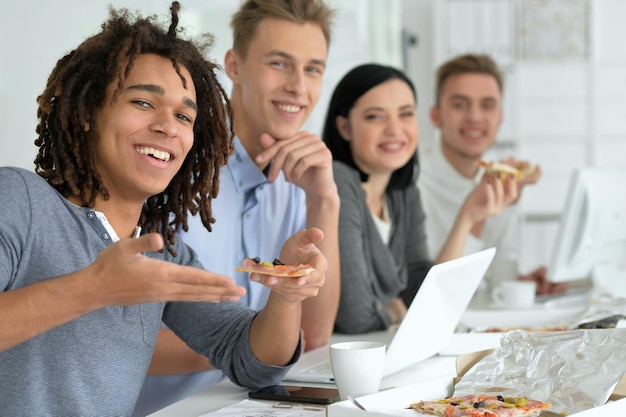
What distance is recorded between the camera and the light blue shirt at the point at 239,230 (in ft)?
5.90

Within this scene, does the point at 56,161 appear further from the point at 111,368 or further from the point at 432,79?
the point at 432,79

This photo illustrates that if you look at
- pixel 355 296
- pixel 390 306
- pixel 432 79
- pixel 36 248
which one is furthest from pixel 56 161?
pixel 432 79

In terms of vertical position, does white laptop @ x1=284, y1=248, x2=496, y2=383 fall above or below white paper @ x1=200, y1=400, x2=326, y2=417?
above

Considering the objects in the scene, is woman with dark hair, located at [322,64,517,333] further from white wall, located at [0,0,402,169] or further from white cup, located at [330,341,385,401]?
white cup, located at [330,341,385,401]

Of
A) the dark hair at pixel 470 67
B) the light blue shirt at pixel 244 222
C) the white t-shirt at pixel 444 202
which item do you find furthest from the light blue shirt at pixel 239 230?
the dark hair at pixel 470 67

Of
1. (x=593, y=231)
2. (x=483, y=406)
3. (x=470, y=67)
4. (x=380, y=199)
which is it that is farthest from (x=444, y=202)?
(x=483, y=406)

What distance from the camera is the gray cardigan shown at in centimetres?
204

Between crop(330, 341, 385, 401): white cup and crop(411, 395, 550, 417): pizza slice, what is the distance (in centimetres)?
10

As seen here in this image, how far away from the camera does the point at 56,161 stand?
4.23ft

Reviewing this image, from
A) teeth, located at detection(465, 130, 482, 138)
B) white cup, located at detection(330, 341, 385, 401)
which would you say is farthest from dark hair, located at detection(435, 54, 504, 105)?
white cup, located at detection(330, 341, 385, 401)

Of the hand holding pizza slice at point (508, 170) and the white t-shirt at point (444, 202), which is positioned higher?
the hand holding pizza slice at point (508, 170)

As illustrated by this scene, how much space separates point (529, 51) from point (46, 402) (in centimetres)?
420

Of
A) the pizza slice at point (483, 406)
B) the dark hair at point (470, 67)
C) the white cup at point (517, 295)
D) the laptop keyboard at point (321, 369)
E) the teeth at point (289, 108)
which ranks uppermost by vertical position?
the dark hair at point (470, 67)

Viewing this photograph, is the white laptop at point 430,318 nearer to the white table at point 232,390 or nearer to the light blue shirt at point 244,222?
the white table at point 232,390
